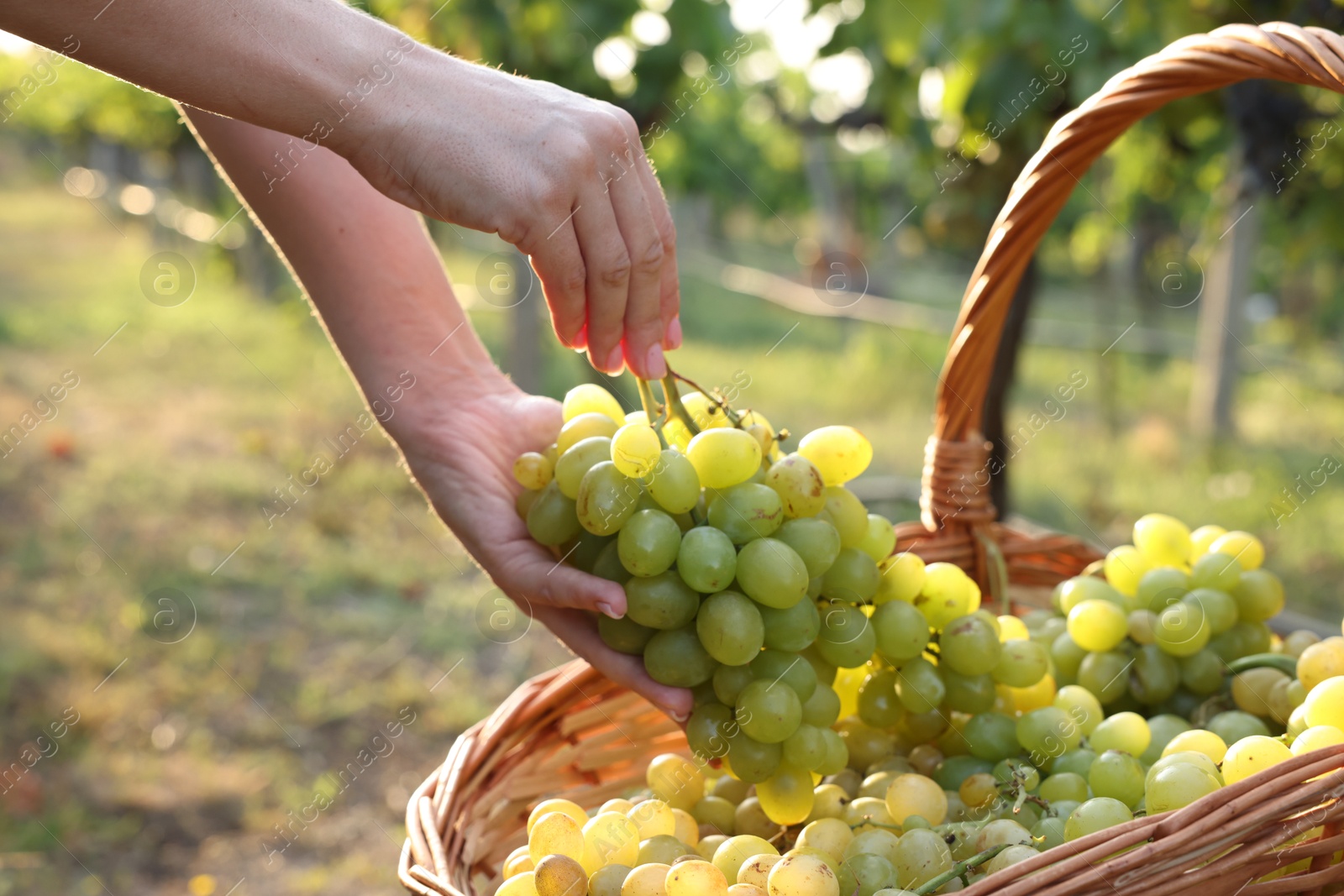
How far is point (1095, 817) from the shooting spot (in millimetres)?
937

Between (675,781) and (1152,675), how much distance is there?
2.01ft

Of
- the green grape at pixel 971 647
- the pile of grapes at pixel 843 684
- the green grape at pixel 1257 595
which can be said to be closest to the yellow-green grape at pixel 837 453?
the pile of grapes at pixel 843 684

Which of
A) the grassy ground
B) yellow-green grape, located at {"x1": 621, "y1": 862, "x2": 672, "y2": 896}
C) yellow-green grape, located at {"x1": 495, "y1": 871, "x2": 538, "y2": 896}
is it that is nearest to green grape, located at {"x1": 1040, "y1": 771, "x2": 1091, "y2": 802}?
yellow-green grape, located at {"x1": 621, "y1": 862, "x2": 672, "y2": 896}

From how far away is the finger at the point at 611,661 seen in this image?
1.07 meters

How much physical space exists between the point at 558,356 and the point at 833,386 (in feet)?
7.03

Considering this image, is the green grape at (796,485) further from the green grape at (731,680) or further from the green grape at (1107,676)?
the green grape at (1107,676)

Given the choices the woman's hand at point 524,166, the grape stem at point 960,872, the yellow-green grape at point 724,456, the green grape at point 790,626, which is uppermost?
the woman's hand at point 524,166

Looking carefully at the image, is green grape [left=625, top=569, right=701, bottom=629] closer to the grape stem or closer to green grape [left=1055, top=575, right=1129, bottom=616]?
the grape stem

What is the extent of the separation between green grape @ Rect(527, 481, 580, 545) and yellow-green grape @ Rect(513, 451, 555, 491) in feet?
0.14

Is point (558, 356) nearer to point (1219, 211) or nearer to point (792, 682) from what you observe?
point (1219, 211)

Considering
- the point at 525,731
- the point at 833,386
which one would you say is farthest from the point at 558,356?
the point at 525,731

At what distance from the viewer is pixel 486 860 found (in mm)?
1160

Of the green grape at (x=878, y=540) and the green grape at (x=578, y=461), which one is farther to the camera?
the green grape at (x=878, y=540)

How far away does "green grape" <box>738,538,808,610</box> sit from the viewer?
1.01 metres
